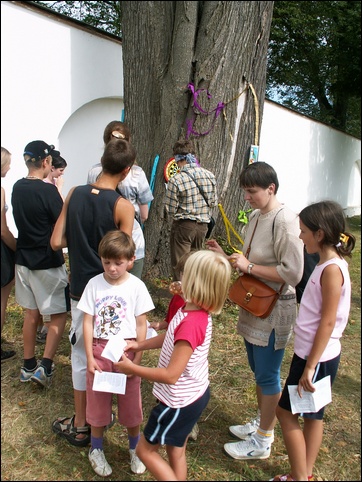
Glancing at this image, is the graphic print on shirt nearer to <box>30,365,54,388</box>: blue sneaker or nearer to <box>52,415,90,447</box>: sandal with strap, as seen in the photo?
<box>52,415,90,447</box>: sandal with strap

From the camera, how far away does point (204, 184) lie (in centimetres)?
417

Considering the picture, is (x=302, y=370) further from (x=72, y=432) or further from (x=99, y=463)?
(x=72, y=432)

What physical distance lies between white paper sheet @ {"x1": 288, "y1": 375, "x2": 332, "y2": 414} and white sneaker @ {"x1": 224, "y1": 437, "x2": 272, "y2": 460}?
1.92 ft

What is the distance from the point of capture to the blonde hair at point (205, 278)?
5.74 feet

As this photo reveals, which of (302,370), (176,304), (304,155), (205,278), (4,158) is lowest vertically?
(302,370)

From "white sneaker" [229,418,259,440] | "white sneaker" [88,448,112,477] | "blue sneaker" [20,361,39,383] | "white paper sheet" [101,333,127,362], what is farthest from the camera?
"blue sneaker" [20,361,39,383]

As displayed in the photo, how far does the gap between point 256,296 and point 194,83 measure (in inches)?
84.7

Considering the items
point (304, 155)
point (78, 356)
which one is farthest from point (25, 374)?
point (304, 155)

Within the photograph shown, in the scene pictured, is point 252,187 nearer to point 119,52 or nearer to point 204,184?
point 204,184

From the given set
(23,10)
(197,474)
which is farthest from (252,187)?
(23,10)

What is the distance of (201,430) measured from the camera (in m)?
2.65

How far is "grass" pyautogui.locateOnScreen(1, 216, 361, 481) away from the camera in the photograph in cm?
222

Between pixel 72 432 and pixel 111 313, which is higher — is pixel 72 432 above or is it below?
below

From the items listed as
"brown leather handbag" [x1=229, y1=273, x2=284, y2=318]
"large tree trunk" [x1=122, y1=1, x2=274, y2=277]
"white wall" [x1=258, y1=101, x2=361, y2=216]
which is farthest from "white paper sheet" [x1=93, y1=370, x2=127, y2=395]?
"white wall" [x1=258, y1=101, x2=361, y2=216]
